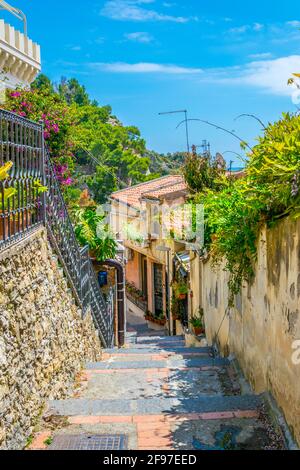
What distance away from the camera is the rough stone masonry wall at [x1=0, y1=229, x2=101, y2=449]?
4.03 m

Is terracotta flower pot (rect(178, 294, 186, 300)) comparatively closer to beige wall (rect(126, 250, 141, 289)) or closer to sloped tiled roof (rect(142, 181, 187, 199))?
sloped tiled roof (rect(142, 181, 187, 199))

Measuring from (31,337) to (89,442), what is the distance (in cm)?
111

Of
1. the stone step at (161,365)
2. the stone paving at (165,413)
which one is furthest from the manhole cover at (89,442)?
the stone step at (161,365)

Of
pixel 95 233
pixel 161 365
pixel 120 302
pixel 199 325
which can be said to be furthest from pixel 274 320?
pixel 120 302

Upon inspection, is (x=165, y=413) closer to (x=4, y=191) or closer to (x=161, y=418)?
(x=161, y=418)

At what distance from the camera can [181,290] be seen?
52.3ft

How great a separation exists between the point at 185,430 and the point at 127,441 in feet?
1.93

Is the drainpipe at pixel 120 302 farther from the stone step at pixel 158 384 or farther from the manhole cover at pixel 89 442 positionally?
the manhole cover at pixel 89 442

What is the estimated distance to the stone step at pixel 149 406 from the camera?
5.11m

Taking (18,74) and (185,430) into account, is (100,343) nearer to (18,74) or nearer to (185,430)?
(185,430)

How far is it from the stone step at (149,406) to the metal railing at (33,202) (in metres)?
1.85

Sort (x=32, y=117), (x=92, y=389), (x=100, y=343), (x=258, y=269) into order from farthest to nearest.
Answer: (x=32, y=117) < (x=100, y=343) < (x=92, y=389) < (x=258, y=269)

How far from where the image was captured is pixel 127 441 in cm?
438
